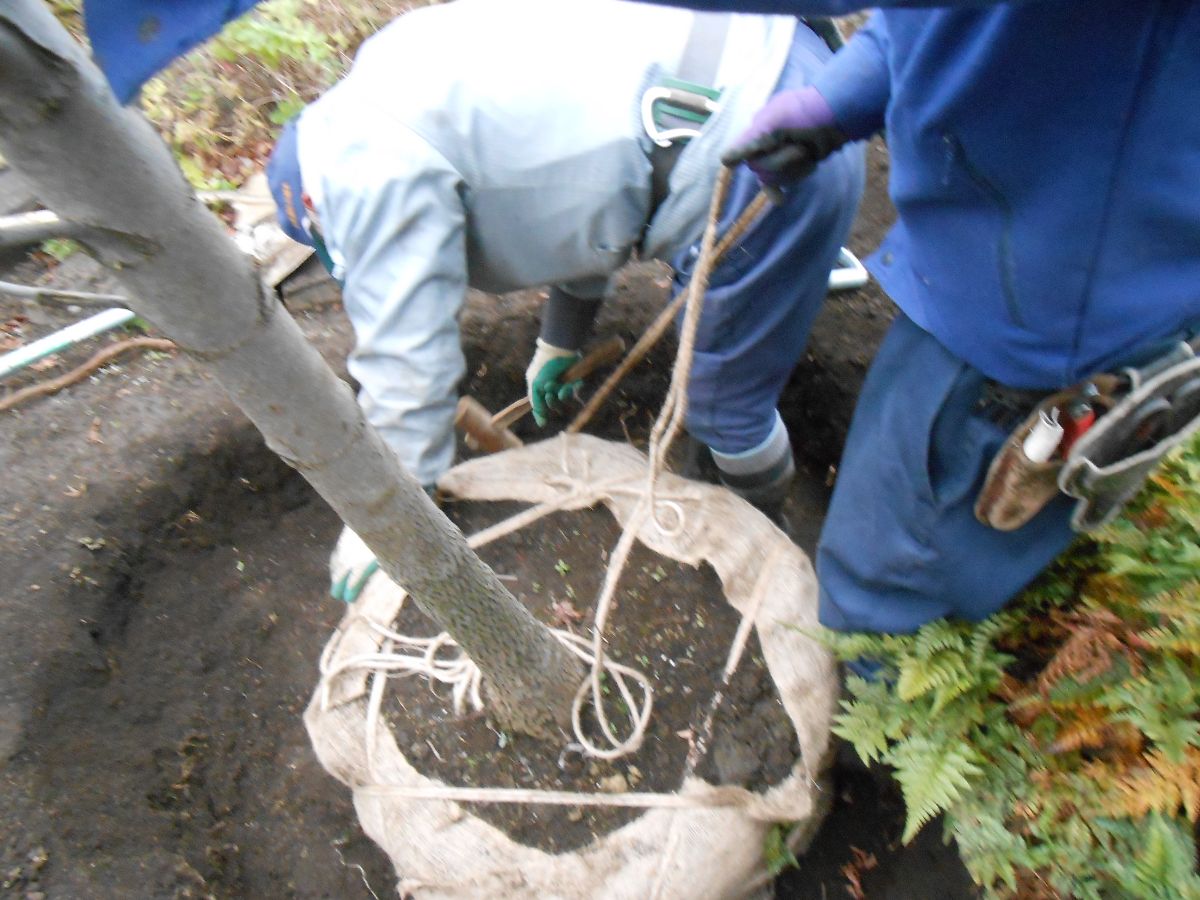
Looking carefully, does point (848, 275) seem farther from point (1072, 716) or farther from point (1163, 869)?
point (1163, 869)

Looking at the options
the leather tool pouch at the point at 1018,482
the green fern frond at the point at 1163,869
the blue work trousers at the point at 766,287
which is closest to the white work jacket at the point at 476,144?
the blue work trousers at the point at 766,287

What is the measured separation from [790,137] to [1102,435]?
69cm

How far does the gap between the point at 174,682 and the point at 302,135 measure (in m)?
1.35

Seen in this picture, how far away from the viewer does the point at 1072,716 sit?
143cm

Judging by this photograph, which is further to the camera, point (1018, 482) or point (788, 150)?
point (788, 150)

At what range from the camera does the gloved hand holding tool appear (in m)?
1.31

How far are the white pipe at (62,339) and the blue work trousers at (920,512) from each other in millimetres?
2006

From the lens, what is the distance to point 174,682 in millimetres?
1929

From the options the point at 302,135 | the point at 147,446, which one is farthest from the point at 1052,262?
the point at 147,446

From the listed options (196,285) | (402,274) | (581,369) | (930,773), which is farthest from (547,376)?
(196,285)

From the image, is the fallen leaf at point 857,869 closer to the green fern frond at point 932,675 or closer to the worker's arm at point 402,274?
the green fern frond at point 932,675

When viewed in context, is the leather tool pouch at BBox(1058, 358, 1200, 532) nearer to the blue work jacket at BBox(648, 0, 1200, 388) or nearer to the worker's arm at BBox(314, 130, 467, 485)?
the blue work jacket at BBox(648, 0, 1200, 388)

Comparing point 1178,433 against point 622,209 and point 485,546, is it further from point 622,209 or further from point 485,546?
point 485,546

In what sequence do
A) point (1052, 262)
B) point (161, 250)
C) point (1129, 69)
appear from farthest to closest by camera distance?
point (1052, 262), point (1129, 69), point (161, 250)
